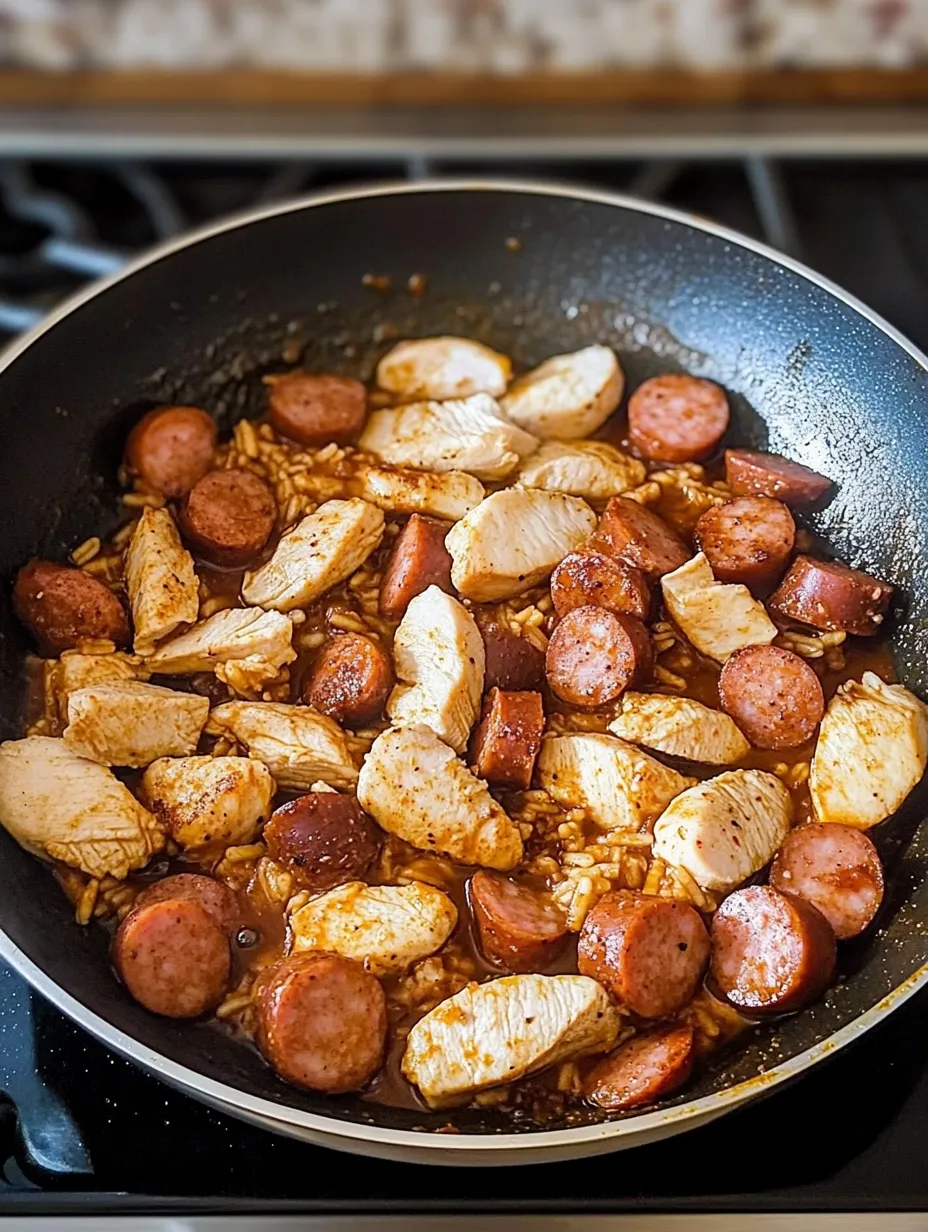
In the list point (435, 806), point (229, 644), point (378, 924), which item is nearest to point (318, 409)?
point (229, 644)

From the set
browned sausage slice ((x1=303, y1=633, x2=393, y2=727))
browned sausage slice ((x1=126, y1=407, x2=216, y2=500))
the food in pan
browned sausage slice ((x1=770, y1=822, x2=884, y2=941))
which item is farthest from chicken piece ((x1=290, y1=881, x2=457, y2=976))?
browned sausage slice ((x1=126, y1=407, x2=216, y2=500))

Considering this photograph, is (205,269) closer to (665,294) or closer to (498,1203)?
(665,294)

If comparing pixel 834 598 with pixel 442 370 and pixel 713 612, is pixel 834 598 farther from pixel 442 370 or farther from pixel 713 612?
pixel 442 370

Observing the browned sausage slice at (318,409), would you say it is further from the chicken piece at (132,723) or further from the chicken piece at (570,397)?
the chicken piece at (132,723)

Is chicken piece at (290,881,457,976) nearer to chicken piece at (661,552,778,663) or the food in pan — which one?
the food in pan

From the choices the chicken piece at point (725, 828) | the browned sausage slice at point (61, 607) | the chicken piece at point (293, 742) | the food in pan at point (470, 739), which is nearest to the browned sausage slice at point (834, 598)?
the food in pan at point (470, 739)

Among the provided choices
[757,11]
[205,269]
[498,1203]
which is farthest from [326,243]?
[498,1203]
